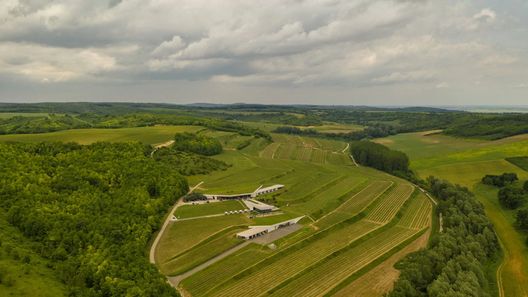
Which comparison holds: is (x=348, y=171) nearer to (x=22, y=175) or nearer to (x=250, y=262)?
(x=250, y=262)

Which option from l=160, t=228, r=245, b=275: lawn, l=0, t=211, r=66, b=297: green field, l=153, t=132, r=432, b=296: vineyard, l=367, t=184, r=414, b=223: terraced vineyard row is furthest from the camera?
l=367, t=184, r=414, b=223: terraced vineyard row

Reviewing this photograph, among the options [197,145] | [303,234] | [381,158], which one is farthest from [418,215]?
[197,145]

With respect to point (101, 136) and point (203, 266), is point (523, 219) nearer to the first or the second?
point (203, 266)

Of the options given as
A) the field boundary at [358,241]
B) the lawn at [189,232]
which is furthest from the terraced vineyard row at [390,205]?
the lawn at [189,232]

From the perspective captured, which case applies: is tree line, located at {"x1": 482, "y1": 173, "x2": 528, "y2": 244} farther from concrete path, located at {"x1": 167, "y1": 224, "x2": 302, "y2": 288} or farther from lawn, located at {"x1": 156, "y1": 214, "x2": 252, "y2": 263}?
lawn, located at {"x1": 156, "y1": 214, "x2": 252, "y2": 263}

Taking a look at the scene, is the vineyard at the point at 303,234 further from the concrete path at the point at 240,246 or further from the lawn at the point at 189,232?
the concrete path at the point at 240,246

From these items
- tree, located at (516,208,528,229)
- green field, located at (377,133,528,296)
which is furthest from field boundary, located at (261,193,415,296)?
tree, located at (516,208,528,229)

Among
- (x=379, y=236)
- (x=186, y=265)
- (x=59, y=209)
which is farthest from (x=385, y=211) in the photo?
(x=59, y=209)
